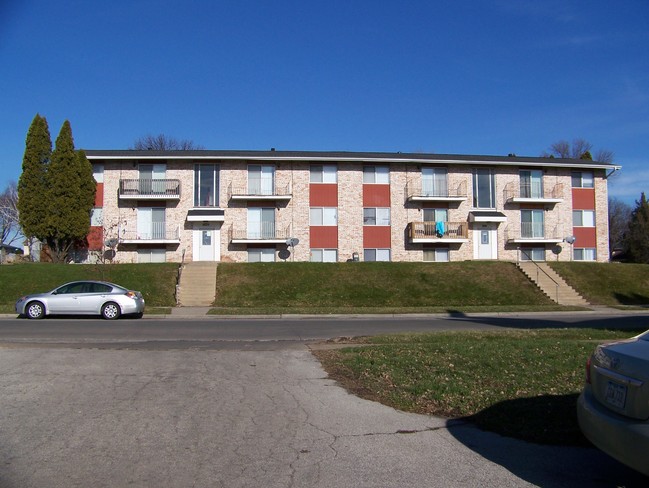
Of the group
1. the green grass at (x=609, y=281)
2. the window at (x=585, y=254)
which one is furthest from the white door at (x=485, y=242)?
the window at (x=585, y=254)

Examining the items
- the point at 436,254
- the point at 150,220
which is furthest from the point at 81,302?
the point at 436,254

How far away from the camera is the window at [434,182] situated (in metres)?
37.7

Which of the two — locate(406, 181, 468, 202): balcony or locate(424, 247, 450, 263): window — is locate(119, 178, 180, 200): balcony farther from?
locate(424, 247, 450, 263): window

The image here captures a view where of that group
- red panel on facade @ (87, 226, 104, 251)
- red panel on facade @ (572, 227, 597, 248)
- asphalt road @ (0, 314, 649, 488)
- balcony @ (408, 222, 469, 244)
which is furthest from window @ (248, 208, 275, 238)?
asphalt road @ (0, 314, 649, 488)

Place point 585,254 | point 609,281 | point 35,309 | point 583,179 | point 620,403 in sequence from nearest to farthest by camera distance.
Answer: point 620,403 → point 35,309 → point 609,281 → point 585,254 → point 583,179

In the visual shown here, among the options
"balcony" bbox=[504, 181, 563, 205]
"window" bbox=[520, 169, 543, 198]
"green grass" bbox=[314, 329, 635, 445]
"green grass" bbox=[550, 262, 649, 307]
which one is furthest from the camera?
"window" bbox=[520, 169, 543, 198]

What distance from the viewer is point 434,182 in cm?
3791

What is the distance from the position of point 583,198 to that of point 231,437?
39689 millimetres

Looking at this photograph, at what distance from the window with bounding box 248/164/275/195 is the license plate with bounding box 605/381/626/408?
107ft

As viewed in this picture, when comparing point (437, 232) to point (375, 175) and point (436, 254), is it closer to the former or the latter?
point (436, 254)

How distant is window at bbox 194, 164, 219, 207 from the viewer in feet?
119

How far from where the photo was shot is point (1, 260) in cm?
3919

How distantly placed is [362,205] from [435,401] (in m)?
A: 30.4

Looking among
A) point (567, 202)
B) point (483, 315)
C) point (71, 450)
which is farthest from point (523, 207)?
point (71, 450)
